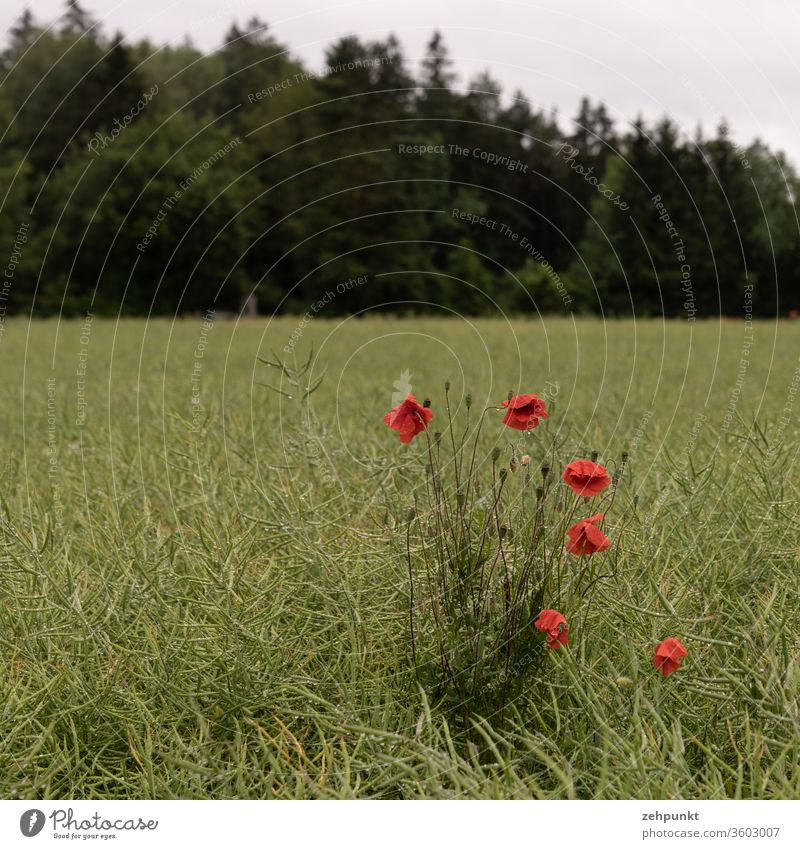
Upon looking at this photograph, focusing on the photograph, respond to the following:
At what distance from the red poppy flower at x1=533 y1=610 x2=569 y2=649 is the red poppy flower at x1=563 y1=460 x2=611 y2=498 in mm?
277

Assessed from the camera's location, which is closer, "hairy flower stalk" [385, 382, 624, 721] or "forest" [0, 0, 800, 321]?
"hairy flower stalk" [385, 382, 624, 721]

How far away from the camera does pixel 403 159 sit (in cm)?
2644

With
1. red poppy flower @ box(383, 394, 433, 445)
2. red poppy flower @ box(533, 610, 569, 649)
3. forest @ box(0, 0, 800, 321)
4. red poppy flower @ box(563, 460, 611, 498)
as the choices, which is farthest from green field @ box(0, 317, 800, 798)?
forest @ box(0, 0, 800, 321)

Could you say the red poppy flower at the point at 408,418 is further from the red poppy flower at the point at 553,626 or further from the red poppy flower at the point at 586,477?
the red poppy flower at the point at 553,626

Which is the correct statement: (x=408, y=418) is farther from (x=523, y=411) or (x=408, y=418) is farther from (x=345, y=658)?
(x=345, y=658)

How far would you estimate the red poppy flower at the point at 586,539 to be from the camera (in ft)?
6.34

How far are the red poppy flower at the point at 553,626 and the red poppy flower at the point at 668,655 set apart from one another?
0.69ft

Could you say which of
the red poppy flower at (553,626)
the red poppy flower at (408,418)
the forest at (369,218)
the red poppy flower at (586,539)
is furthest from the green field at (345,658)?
the forest at (369,218)

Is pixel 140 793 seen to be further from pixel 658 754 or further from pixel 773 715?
pixel 773 715

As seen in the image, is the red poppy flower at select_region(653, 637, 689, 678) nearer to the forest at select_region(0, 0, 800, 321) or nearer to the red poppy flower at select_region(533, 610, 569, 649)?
the red poppy flower at select_region(533, 610, 569, 649)

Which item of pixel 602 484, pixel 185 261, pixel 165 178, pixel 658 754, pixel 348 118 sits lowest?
pixel 658 754

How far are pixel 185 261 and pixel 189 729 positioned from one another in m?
27.5

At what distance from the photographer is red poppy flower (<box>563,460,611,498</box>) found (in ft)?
6.46
